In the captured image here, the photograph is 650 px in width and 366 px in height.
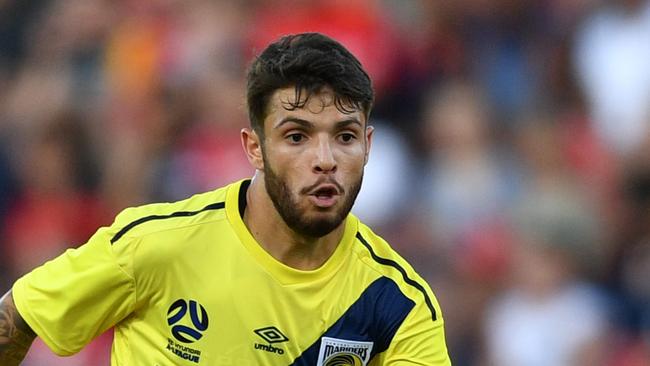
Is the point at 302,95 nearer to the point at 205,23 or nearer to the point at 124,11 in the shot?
the point at 205,23

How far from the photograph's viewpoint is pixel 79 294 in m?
4.02

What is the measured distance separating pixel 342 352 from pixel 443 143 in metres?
3.96

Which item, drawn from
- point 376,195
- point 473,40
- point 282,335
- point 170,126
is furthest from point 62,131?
point 282,335

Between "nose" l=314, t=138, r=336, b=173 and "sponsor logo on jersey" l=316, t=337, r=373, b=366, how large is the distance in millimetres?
594

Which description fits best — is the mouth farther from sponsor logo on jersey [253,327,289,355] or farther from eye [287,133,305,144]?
sponsor logo on jersey [253,327,289,355]

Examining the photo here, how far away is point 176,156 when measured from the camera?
8297 millimetres

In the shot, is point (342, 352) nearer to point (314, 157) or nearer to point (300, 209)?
point (300, 209)

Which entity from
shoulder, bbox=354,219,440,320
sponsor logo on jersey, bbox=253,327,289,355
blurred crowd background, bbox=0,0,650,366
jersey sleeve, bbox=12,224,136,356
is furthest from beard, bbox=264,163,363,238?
blurred crowd background, bbox=0,0,650,366

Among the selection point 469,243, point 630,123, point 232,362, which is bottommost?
point 232,362

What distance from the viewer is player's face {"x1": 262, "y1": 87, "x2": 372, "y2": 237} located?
4023 millimetres

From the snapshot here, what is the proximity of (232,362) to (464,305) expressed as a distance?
3631mm

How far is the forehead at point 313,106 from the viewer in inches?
159

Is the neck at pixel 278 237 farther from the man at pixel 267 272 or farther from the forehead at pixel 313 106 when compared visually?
the forehead at pixel 313 106

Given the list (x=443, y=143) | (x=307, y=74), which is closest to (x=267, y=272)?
(x=307, y=74)
